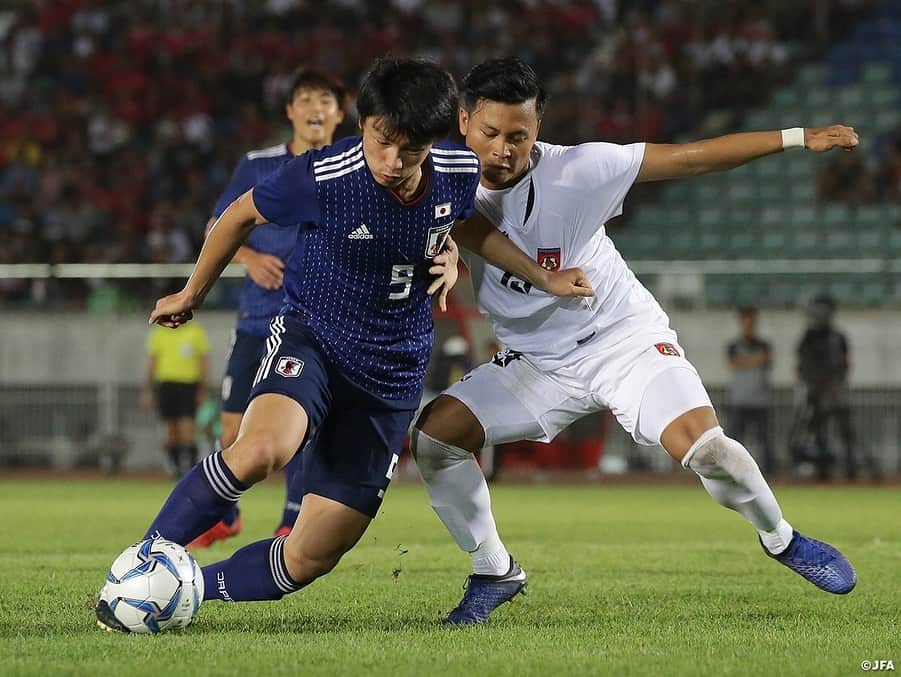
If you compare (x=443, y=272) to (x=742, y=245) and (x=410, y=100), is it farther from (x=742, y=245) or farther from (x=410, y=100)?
(x=742, y=245)

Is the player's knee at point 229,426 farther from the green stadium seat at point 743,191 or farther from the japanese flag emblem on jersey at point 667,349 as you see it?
the green stadium seat at point 743,191

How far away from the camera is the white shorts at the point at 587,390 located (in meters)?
5.97

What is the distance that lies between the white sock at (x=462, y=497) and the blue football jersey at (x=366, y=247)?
43cm

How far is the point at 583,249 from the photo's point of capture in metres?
6.31

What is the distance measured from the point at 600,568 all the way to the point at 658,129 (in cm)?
1634

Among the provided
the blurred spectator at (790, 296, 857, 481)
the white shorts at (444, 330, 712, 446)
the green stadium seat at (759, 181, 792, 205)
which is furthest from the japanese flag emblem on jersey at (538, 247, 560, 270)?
the green stadium seat at (759, 181, 792, 205)

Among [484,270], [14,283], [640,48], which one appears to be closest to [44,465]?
[14,283]

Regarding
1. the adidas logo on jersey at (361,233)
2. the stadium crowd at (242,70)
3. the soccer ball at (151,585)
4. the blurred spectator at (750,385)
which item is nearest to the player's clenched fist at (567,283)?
the adidas logo on jersey at (361,233)

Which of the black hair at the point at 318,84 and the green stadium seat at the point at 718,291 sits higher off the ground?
the black hair at the point at 318,84

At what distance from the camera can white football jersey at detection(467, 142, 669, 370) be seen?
20.2ft

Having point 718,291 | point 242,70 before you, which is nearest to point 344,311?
point 718,291

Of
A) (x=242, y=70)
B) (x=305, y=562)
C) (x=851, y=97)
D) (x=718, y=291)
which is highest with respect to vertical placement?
(x=242, y=70)

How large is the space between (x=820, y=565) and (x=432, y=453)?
5.40ft

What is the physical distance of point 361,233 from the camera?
5.43m
